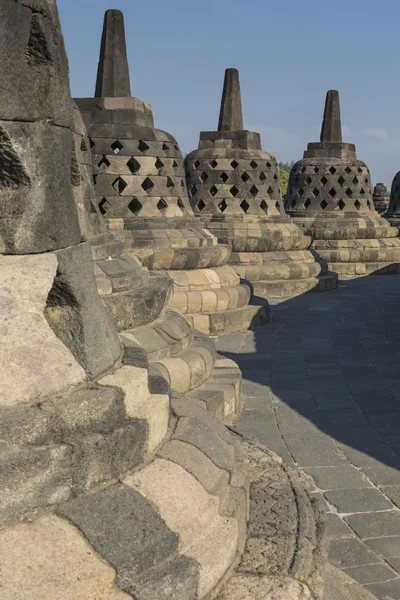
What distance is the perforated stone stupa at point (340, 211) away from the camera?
17.3m

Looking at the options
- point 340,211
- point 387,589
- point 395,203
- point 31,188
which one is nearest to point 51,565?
point 31,188

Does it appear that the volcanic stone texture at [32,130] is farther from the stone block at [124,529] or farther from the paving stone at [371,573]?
the paving stone at [371,573]

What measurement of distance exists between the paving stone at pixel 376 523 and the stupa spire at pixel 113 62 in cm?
641

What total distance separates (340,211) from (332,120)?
2.40 metres

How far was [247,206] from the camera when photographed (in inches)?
552

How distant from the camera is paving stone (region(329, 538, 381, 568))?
3.86m

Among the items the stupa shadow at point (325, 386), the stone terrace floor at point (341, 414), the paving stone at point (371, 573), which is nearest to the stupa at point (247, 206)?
the stupa shadow at point (325, 386)

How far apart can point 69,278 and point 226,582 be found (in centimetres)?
118

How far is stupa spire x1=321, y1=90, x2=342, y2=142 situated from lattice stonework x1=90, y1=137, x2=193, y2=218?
30.1 ft

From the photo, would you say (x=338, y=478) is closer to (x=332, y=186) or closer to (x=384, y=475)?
(x=384, y=475)

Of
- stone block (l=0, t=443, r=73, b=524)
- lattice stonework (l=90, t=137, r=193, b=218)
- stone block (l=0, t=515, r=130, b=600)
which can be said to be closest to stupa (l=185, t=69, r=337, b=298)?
lattice stonework (l=90, t=137, r=193, b=218)

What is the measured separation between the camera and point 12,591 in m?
2.12

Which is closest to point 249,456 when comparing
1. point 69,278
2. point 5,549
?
point 69,278

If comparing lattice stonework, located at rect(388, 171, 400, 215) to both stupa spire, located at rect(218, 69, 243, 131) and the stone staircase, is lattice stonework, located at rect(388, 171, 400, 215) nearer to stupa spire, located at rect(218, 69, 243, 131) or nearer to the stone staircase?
stupa spire, located at rect(218, 69, 243, 131)
